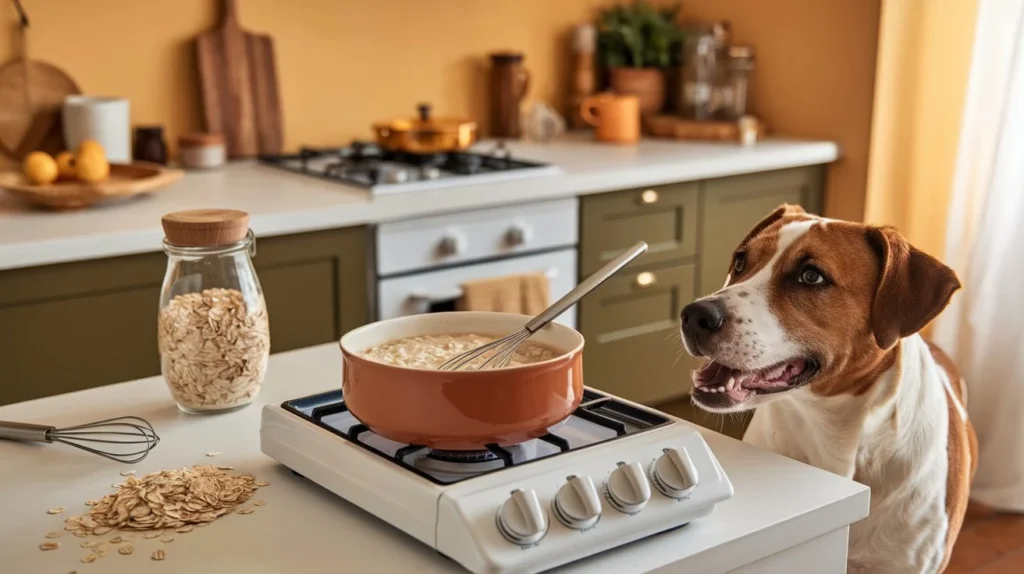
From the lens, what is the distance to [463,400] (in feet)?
3.41

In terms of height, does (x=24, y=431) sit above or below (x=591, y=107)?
below

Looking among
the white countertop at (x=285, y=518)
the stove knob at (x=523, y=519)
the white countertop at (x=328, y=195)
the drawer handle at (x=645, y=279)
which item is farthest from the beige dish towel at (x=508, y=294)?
the stove knob at (x=523, y=519)

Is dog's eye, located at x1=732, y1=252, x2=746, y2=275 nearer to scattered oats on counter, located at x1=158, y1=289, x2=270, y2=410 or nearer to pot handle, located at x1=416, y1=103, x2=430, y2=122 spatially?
scattered oats on counter, located at x1=158, y1=289, x2=270, y2=410

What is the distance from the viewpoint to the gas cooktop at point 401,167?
111 inches

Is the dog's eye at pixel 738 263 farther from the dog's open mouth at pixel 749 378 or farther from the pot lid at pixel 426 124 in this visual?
the pot lid at pixel 426 124

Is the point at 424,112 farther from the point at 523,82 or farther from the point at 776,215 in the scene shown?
the point at 776,215

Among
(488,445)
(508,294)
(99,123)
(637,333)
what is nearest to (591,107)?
(637,333)

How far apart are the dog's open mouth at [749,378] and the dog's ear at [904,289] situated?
0.37 feet

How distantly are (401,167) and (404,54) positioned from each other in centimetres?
71

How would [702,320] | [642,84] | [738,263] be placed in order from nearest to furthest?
[702,320] → [738,263] → [642,84]

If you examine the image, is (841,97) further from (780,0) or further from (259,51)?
(259,51)

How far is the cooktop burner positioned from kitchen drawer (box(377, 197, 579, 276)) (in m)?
1.47

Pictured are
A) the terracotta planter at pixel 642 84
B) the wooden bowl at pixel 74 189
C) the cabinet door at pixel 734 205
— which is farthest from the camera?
the terracotta planter at pixel 642 84

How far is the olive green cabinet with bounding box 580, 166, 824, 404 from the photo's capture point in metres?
3.19
